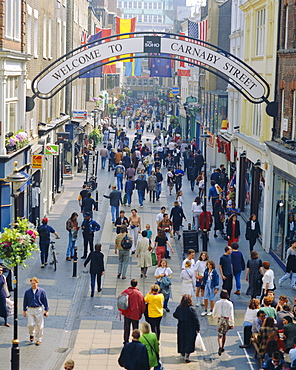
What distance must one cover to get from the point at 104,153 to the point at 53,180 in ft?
43.0

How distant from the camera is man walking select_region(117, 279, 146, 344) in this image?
1455 centimetres

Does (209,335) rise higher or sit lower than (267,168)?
lower

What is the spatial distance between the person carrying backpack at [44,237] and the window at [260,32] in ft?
40.6

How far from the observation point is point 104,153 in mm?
46250

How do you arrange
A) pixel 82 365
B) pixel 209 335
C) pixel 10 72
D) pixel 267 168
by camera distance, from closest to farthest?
pixel 82 365, pixel 209 335, pixel 10 72, pixel 267 168

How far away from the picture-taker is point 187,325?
14.0 metres

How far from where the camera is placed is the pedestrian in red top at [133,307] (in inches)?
573

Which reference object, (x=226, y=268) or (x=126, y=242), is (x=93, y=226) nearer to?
(x=126, y=242)

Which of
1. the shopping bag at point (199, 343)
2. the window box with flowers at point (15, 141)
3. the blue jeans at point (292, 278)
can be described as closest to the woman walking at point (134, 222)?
the window box with flowers at point (15, 141)

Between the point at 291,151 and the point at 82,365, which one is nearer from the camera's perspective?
the point at 82,365

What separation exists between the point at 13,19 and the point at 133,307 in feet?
35.8

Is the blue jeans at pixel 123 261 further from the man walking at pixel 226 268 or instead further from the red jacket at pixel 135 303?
the red jacket at pixel 135 303

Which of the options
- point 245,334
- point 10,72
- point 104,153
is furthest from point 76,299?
point 104,153

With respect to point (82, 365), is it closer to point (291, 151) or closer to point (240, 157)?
point (291, 151)
